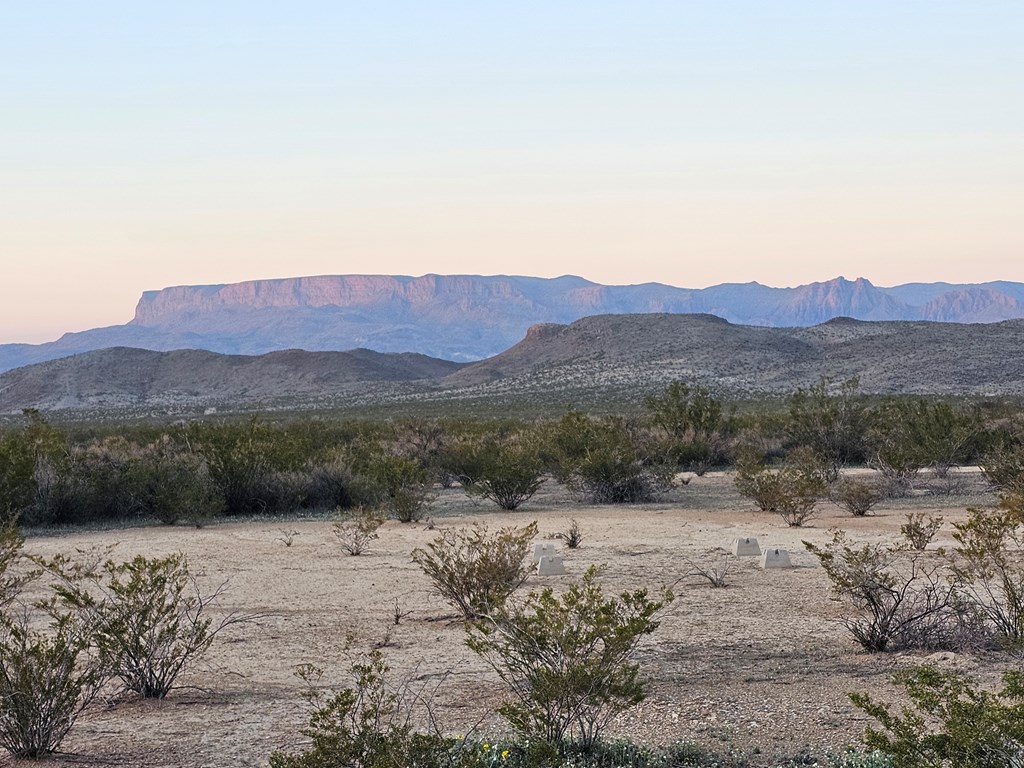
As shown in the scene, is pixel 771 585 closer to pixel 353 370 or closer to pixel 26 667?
pixel 26 667

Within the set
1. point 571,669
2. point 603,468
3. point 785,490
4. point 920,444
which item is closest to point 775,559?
point 785,490

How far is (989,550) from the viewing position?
9.98 metres

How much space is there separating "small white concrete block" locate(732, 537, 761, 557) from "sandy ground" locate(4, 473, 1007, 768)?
0.41 meters

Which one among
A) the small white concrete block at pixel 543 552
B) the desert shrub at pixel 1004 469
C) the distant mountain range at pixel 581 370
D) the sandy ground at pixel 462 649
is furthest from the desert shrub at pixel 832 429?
the distant mountain range at pixel 581 370

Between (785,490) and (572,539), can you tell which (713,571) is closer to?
(572,539)

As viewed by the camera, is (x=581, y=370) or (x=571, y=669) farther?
(x=581, y=370)

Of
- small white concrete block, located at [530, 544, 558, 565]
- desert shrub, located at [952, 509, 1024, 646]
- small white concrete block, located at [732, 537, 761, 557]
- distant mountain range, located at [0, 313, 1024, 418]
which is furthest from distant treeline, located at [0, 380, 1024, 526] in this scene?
distant mountain range, located at [0, 313, 1024, 418]

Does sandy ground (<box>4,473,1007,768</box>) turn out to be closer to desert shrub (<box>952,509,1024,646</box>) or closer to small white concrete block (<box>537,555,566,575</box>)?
small white concrete block (<box>537,555,566,575</box>)

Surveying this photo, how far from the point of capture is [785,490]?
18250 mm

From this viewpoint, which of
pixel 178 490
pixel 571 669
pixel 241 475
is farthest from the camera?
pixel 241 475

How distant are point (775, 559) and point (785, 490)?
480 centimetres

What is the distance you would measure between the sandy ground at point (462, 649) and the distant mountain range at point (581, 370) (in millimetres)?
40705

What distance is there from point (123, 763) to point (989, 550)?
24.4 ft

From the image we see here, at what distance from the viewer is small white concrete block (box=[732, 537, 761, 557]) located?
572 inches
